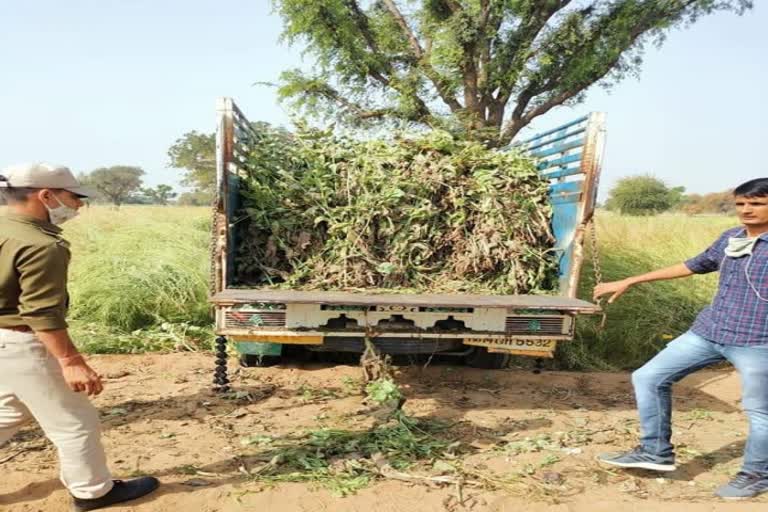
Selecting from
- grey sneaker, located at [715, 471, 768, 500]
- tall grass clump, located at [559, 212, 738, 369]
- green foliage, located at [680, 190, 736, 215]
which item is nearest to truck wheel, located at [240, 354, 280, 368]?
tall grass clump, located at [559, 212, 738, 369]

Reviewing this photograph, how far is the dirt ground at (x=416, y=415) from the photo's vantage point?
2.75 metres

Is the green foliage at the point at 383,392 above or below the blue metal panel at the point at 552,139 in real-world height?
below

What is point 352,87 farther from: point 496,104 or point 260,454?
point 260,454

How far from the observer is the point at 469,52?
39.5ft

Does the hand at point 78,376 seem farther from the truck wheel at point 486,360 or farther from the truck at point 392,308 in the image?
the truck wheel at point 486,360

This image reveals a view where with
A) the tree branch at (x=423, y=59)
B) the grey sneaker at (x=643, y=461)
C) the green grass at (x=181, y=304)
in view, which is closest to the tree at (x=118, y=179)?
the tree branch at (x=423, y=59)

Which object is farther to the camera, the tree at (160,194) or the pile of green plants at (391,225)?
→ the tree at (160,194)

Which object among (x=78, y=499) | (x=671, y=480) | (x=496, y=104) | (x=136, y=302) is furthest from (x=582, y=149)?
(x=496, y=104)

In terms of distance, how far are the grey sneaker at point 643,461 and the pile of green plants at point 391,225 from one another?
5.21ft

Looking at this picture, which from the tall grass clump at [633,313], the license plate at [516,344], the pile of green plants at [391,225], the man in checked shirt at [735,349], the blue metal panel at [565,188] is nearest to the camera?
the man in checked shirt at [735,349]

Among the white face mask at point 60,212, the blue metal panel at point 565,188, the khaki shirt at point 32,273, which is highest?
the blue metal panel at point 565,188

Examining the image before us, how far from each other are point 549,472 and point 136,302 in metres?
4.53

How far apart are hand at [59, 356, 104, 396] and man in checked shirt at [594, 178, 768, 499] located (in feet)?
8.53

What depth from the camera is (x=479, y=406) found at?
4.17 m
